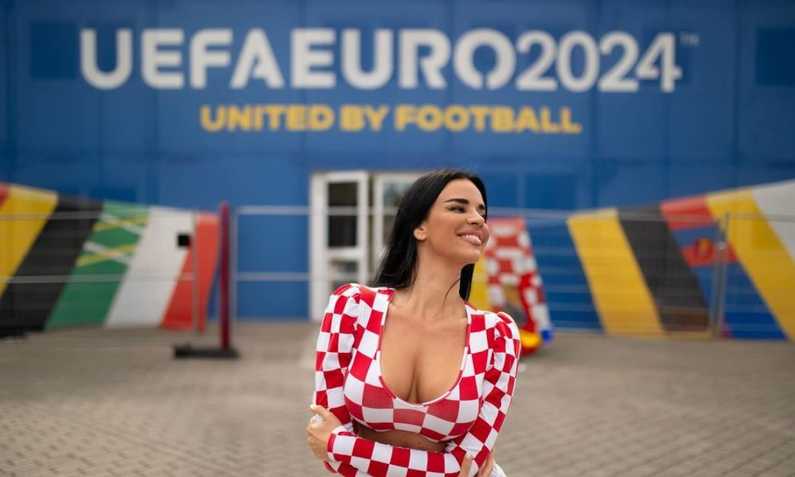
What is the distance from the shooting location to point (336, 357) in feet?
6.25

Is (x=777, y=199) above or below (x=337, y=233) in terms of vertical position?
above

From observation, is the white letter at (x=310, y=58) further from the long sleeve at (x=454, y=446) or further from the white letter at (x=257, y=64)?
the long sleeve at (x=454, y=446)

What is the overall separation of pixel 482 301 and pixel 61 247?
578 centimetres

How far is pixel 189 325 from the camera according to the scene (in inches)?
343

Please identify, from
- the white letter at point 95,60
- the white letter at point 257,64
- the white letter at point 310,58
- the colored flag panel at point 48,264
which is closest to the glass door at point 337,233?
the white letter at point 310,58

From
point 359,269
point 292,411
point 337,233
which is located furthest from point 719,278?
point 292,411

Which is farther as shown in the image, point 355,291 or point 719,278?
point 719,278

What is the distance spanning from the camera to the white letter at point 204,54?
9703mm

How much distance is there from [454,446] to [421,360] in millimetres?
257

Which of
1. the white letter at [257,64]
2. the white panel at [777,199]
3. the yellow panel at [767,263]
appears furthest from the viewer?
the white letter at [257,64]

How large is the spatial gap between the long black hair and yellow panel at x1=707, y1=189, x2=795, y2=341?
8339 millimetres

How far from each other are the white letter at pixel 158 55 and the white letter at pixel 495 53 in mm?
4073

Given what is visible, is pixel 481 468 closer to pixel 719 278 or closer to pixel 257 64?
pixel 719 278

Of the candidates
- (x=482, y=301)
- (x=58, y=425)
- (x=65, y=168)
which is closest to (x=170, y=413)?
(x=58, y=425)
